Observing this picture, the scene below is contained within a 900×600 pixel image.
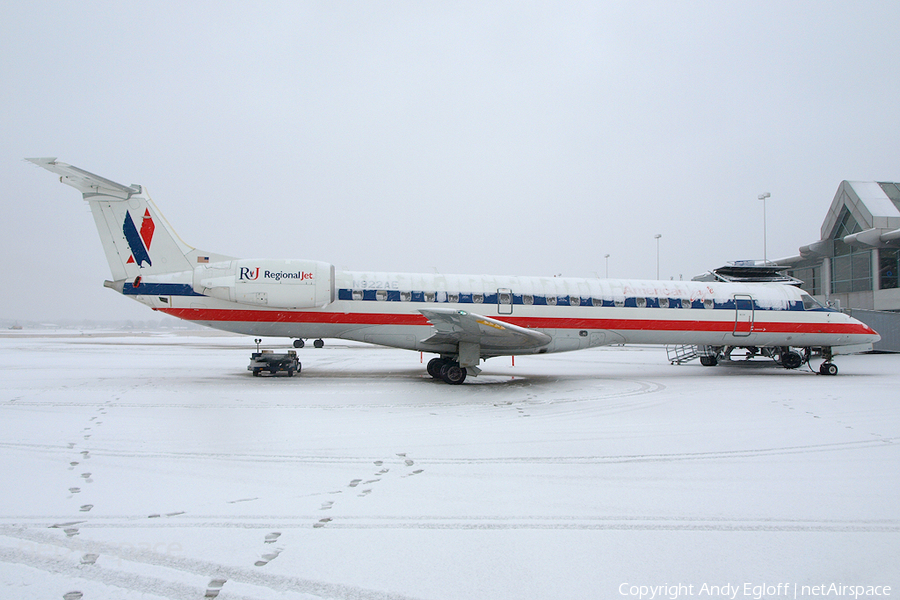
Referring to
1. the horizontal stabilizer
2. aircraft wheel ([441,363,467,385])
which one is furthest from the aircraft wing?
the horizontal stabilizer

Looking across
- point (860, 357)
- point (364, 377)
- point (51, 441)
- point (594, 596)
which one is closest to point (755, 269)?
point (860, 357)

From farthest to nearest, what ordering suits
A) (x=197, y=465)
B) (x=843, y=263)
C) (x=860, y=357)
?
1. (x=843, y=263)
2. (x=860, y=357)
3. (x=197, y=465)

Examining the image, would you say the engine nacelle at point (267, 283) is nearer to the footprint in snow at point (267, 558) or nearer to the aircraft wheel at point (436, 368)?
the aircraft wheel at point (436, 368)

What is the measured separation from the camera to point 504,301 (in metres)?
14.4

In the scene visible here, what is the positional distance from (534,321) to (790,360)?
1066cm

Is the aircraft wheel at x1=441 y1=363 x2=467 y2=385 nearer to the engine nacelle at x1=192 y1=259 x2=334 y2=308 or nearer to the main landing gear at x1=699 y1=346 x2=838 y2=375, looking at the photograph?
the engine nacelle at x1=192 y1=259 x2=334 y2=308

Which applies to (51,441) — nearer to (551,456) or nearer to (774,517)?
(551,456)

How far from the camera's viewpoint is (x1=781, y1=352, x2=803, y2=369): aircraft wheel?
17.8m

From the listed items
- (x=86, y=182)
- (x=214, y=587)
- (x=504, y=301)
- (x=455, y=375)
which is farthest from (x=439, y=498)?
(x=86, y=182)

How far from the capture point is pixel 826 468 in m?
5.95

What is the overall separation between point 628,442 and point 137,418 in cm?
794

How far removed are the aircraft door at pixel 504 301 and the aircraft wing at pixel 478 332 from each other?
1.35 meters

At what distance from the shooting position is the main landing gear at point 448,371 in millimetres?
13148

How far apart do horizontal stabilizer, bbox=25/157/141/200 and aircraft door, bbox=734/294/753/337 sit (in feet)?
60.3
